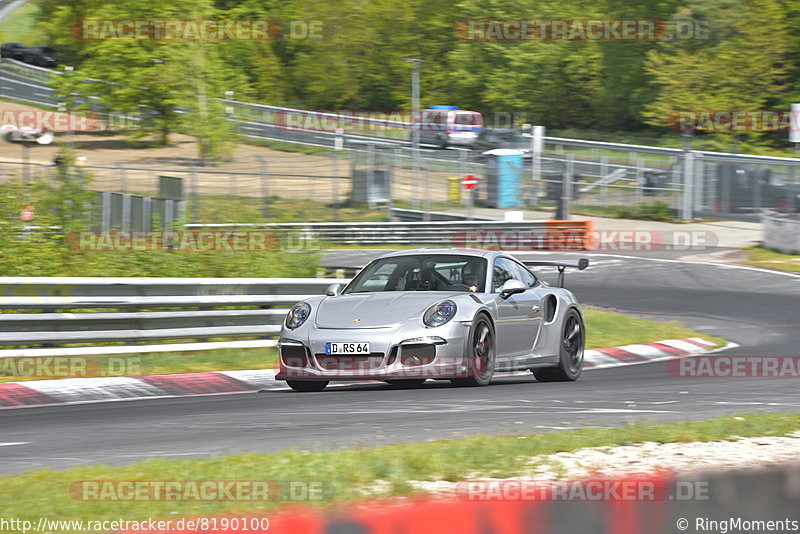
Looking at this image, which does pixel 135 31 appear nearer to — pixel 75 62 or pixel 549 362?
pixel 75 62

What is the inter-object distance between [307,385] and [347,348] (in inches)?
34.2

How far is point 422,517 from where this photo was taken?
315cm

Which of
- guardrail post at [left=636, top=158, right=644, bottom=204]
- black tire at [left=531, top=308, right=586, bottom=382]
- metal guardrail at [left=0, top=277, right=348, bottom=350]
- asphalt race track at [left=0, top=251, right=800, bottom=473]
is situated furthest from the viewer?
guardrail post at [left=636, top=158, right=644, bottom=204]

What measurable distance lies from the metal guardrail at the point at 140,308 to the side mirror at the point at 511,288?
6.16ft

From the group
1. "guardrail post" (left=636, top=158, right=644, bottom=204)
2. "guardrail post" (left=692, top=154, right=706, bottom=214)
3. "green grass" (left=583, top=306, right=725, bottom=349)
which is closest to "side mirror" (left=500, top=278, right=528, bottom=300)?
"green grass" (left=583, top=306, right=725, bottom=349)

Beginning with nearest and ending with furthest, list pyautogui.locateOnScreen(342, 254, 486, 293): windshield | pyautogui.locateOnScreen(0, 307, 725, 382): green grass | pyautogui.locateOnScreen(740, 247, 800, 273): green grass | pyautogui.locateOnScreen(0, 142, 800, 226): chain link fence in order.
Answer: pyautogui.locateOnScreen(342, 254, 486, 293): windshield, pyautogui.locateOnScreen(0, 307, 725, 382): green grass, pyautogui.locateOnScreen(740, 247, 800, 273): green grass, pyautogui.locateOnScreen(0, 142, 800, 226): chain link fence

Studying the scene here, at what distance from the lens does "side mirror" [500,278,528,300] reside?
33.0 feet

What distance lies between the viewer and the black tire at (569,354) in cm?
1104

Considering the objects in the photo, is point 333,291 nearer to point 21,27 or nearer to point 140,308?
point 140,308

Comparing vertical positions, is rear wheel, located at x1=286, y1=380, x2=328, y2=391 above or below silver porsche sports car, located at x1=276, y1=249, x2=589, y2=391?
below

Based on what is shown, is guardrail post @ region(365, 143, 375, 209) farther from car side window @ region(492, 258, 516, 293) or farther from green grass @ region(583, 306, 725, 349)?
car side window @ region(492, 258, 516, 293)

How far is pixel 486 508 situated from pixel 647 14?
63.0 m

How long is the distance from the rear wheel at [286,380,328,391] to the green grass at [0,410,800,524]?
3491 mm

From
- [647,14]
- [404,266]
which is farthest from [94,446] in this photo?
[647,14]
